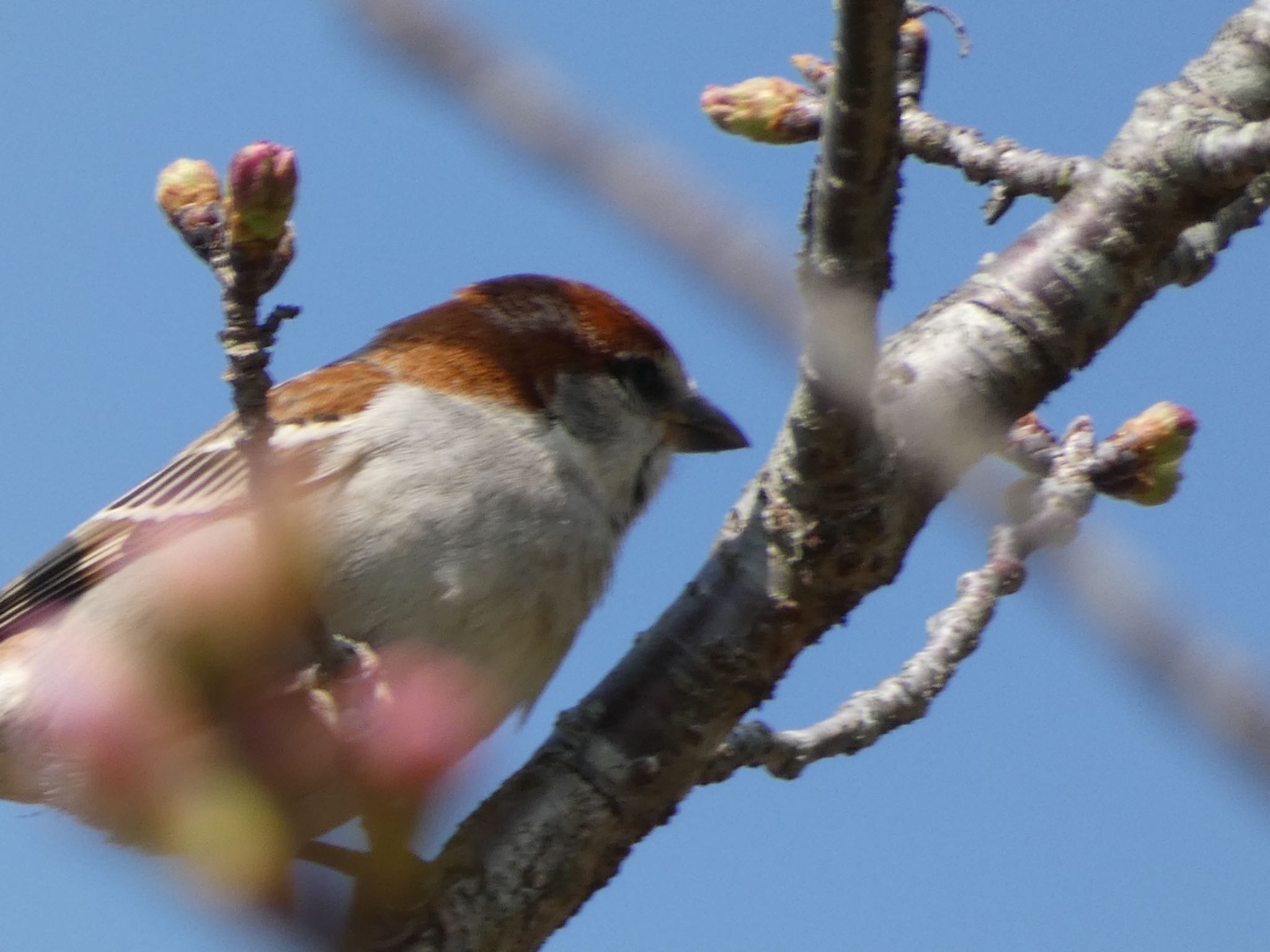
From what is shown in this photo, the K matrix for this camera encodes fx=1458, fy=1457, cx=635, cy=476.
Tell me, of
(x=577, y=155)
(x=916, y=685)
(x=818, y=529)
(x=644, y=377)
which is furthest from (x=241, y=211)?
(x=644, y=377)

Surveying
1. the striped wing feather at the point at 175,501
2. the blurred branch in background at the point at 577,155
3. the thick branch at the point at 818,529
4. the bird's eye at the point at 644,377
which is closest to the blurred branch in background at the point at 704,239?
the blurred branch in background at the point at 577,155

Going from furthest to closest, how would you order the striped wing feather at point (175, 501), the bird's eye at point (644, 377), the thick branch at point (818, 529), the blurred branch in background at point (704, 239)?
the bird's eye at point (644, 377)
the striped wing feather at point (175, 501)
the thick branch at point (818, 529)
the blurred branch in background at point (704, 239)

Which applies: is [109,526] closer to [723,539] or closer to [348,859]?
[348,859]

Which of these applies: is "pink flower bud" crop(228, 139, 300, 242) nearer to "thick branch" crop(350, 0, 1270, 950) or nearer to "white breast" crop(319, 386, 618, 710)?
"thick branch" crop(350, 0, 1270, 950)

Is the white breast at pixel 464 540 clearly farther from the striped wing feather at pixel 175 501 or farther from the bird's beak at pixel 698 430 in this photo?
the bird's beak at pixel 698 430

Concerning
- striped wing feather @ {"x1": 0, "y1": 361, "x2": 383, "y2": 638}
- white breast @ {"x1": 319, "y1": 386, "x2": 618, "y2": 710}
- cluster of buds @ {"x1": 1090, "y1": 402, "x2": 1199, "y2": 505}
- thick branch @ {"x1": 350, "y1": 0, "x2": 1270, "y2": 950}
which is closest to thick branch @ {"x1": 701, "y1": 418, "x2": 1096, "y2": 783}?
cluster of buds @ {"x1": 1090, "y1": 402, "x2": 1199, "y2": 505}

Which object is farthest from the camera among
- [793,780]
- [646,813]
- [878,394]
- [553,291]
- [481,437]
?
[553,291]

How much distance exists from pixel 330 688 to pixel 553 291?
2.46 m

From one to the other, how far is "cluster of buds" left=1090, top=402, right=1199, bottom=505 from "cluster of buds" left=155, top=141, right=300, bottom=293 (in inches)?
84.8

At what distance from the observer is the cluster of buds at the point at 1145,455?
3484mm

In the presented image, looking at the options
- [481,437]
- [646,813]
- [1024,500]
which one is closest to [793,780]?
[646,813]

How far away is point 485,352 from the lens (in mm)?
4750

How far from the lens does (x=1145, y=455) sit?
3.49m

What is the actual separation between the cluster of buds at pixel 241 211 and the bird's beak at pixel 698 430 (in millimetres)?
2887
